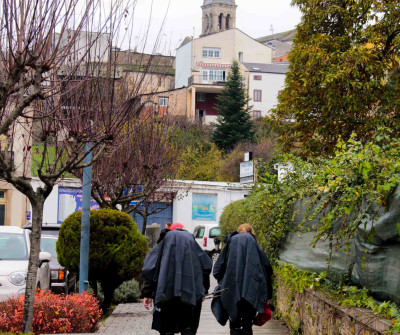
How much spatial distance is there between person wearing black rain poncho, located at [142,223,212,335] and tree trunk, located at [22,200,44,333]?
5.43ft

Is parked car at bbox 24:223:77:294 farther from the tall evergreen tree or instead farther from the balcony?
the balcony

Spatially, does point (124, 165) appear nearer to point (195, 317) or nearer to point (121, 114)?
point (121, 114)

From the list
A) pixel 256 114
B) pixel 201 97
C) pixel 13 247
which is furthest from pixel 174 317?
pixel 201 97

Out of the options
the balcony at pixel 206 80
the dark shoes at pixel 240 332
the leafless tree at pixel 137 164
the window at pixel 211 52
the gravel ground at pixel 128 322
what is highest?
the window at pixel 211 52

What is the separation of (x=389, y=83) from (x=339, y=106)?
2.03 metres

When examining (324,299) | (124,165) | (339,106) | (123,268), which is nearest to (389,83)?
(339,106)

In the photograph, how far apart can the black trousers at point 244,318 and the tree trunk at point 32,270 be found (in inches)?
104

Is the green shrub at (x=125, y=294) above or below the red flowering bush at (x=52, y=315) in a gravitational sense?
below

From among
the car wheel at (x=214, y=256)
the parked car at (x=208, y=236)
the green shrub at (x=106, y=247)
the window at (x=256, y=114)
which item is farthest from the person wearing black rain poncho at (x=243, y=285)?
the window at (x=256, y=114)

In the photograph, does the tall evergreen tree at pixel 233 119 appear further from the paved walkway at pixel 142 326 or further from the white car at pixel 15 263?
the paved walkway at pixel 142 326

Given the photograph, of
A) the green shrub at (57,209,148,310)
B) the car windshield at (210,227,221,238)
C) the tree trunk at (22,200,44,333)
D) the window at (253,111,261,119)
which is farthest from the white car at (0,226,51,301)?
the window at (253,111,261,119)

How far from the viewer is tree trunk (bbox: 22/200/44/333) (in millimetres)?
8992

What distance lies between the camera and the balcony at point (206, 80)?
87363 millimetres

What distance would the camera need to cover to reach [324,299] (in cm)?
854
